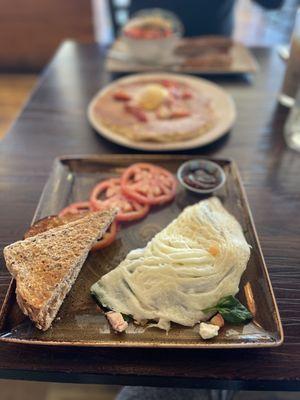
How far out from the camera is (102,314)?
3.29 ft

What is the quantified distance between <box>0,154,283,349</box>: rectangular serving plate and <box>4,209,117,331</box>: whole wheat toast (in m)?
0.04

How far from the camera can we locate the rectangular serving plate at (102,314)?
0.91 metres

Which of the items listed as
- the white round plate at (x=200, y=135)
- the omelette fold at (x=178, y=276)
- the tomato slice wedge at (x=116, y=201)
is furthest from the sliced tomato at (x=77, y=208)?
the white round plate at (x=200, y=135)

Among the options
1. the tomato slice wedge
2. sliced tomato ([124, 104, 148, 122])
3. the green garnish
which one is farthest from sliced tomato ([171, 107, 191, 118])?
the green garnish

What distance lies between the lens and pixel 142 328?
967 millimetres

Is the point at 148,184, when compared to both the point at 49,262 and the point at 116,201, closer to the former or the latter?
the point at 116,201

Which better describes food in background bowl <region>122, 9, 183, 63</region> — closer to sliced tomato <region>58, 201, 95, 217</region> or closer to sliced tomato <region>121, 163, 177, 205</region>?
sliced tomato <region>121, 163, 177, 205</region>

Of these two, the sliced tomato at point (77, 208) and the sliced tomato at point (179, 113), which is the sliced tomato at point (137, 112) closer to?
the sliced tomato at point (179, 113)

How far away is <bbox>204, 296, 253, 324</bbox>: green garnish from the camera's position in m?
0.96

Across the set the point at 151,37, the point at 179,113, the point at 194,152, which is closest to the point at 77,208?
the point at 194,152

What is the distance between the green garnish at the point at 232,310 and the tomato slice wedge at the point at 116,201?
467 millimetres

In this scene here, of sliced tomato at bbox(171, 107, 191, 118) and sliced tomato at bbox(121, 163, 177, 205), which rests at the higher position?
sliced tomato at bbox(171, 107, 191, 118)

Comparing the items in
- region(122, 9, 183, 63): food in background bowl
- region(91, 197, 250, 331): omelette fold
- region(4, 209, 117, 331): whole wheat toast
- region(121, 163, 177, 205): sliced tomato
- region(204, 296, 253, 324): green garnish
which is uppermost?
region(122, 9, 183, 63): food in background bowl

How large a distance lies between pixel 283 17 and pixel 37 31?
3715mm
